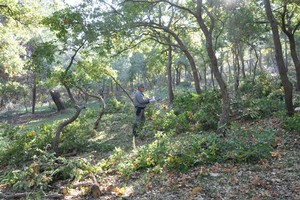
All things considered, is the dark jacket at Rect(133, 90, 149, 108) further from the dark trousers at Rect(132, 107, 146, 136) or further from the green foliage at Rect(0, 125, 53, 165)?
the green foliage at Rect(0, 125, 53, 165)

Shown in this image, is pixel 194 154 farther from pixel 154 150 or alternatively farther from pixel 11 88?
pixel 11 88

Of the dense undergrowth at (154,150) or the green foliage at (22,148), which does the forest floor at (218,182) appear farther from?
the green foliage at (22,148)

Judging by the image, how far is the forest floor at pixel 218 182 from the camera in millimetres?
4581

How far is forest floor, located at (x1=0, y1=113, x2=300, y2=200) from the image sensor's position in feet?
15.0

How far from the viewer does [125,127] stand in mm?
12516

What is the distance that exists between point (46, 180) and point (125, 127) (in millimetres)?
7145

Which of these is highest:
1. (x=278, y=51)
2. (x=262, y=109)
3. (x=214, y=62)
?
(x=278, y=51)

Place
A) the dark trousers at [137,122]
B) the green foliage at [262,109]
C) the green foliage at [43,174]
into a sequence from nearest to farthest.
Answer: the green foliage at [43,174]
the green foliage at [262,109]
the dark trousers at [137,122]

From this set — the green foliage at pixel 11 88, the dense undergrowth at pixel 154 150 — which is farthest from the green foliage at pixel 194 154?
the green foliage at pixel 11 88

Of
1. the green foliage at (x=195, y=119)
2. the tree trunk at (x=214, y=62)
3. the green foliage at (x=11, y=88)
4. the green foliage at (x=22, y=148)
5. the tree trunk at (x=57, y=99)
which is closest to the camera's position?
the green foliage at (x=22, y=148)

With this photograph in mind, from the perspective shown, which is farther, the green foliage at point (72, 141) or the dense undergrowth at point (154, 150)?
the green foliage at point (72, 141)

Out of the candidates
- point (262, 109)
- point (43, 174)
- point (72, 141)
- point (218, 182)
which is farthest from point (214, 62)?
point (43, 174)

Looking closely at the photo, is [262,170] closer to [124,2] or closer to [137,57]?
[124,2]

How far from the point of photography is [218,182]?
16.6ft
